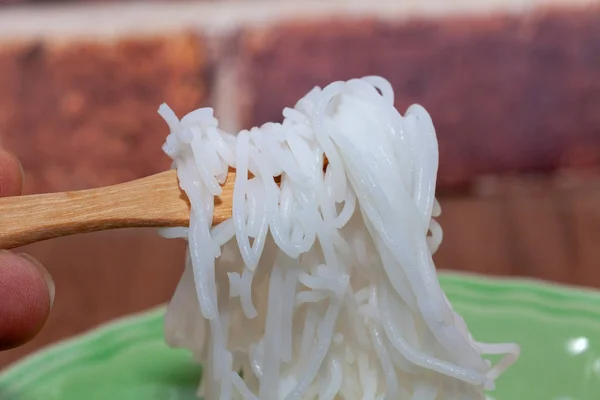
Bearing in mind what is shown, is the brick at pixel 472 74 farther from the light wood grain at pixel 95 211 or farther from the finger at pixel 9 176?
the light wood grain at pixel 95 211

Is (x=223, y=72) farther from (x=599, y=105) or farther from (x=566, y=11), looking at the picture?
(x=599, y=105)

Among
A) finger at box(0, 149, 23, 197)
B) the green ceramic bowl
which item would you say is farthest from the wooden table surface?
finger at box(0, 149, 23, 197)

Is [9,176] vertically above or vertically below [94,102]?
above

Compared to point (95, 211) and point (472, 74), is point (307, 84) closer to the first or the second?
point (472, 74)

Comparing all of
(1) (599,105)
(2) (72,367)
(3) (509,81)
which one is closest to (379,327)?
(2) (72,367)

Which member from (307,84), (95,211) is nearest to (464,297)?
(95,211)

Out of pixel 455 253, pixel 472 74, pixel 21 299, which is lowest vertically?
pixel 455 253
